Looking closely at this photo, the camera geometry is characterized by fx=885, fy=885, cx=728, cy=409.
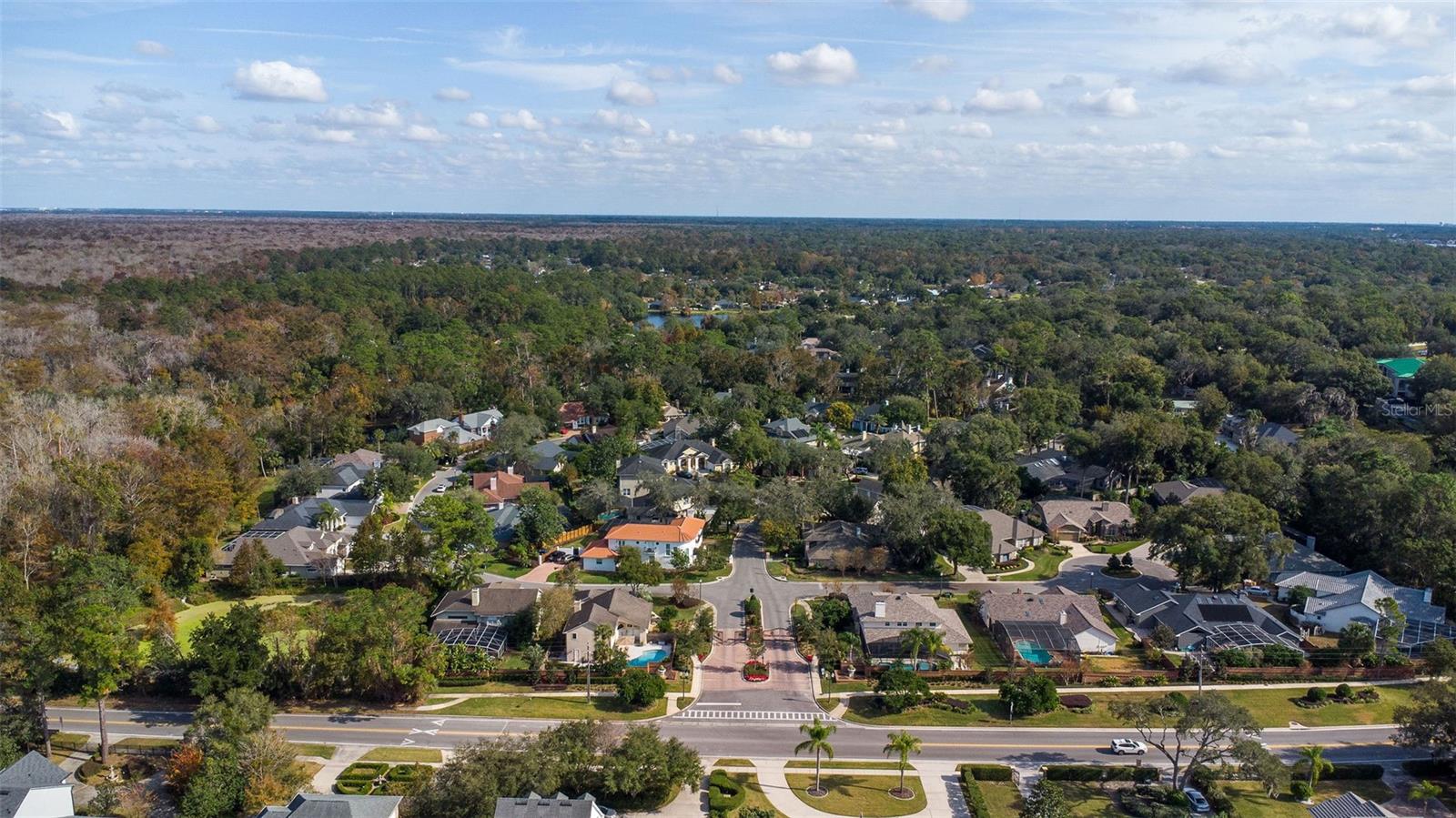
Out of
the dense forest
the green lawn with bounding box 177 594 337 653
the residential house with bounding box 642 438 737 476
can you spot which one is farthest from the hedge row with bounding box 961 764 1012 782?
the residential house with bounding box 642 438 737 476

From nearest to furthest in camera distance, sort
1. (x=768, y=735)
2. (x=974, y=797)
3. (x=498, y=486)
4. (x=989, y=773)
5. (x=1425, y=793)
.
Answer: (x=1425, y=793), (x=974, y=797), (x=989, y=773), (x=768, y=735), (x=498, y=486)

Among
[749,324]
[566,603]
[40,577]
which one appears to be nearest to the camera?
[566,603]

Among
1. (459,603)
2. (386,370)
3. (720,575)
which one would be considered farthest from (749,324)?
(459,603)

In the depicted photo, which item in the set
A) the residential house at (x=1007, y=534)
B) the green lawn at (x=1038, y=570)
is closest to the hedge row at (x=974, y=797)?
the green lawn at (x=1038, y=570)

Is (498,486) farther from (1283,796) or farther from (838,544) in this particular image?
(1283,796)

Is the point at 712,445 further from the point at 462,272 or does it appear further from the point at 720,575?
the point at 462,272

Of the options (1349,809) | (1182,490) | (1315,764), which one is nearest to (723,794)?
(1349,809)
